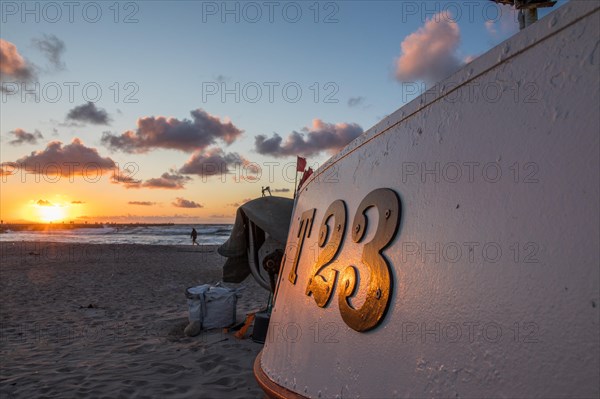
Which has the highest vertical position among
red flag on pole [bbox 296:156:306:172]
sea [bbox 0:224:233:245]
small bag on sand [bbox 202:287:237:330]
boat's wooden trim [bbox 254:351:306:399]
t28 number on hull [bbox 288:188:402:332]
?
red flag on pole [bbox 296:156:306:172]

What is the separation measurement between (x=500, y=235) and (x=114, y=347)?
23.2 feet

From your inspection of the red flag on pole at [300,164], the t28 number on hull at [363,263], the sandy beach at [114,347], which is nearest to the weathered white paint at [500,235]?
the t28 number on hull at [363,263]

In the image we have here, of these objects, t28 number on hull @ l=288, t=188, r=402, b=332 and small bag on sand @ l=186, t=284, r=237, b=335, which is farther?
small bag on sand @ l=186, t=284, r=237, b=335

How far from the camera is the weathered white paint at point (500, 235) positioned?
993 millimetres

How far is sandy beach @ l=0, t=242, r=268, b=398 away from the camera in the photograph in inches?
200

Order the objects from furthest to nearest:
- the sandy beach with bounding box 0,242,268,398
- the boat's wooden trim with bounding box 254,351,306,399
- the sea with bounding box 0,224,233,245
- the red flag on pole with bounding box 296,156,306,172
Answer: the sea with bounding box 0,224,233,245, the red flag on pole with bounding box 296,156,306,172, the sandy beach with bounding box 0,242,268,398, the boat's wooden trim with bounding box 254,351,306,399

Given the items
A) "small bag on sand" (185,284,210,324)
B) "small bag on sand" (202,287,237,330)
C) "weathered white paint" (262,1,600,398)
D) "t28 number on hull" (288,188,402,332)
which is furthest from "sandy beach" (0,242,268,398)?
"weathered white paint" (262,1,600,398)

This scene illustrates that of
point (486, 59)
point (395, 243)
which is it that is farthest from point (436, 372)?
point (486, 59)

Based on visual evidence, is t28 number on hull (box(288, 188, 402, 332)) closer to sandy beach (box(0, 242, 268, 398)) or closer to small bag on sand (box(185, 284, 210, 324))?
sandy beach (box(0, 242, 268, 398))

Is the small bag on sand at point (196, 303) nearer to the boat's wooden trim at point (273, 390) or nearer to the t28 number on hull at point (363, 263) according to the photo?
the boat's wooden trim at point (273, 390)

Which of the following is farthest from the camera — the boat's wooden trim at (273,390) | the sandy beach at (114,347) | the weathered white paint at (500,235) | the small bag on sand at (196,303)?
the small bag on sand at (196,303)

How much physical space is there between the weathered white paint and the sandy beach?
4.00 metres

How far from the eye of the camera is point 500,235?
47.0 inches

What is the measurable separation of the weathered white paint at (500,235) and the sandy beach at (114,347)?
400 centimetres
